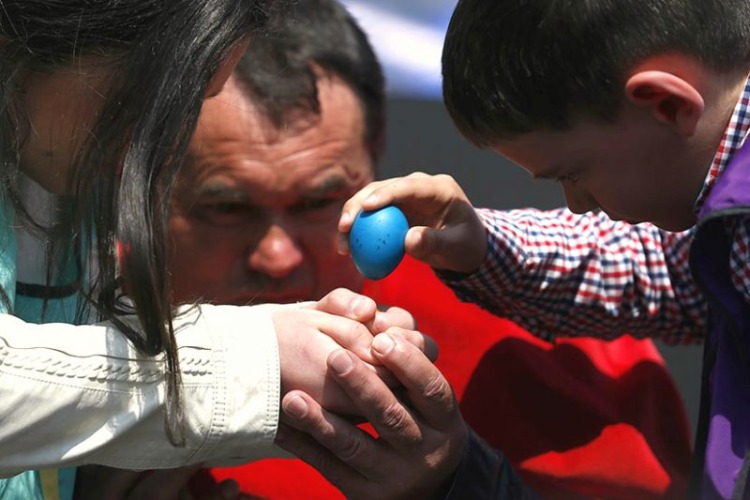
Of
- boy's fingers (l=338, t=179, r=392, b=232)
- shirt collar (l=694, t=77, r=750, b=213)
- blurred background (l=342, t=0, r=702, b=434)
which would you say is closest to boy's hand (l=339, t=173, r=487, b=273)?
boy's fingers (l=338, t=179, r=392, b=232)

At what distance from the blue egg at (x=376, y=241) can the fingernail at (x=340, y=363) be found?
7.0 inches

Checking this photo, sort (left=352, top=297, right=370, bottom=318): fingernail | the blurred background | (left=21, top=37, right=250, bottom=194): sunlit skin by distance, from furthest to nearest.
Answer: the blurred background
(left=352, top=297, right=370, bottom=318): fingernail
(left=21, top=37, right=250, bottom=194): sunlit skin

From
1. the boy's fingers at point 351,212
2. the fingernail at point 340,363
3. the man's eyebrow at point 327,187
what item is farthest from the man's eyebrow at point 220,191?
the fingernail at point 340,363

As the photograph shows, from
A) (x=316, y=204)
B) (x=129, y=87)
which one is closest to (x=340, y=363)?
(x=129, y=87)

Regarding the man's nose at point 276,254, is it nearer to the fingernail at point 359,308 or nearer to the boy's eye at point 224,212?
the boy's eye at point 224,212

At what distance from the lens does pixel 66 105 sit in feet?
3.34

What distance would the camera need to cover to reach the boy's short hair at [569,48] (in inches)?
44.7

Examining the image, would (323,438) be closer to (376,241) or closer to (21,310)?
(376,241)

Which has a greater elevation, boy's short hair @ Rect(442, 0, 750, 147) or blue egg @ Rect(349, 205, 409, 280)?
boy's short hair @ Rect(442, 0, 750, 147)

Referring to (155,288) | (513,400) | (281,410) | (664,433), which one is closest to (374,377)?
(281,410)

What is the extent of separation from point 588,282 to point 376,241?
0.39 m

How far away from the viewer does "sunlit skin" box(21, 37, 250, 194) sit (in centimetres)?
101

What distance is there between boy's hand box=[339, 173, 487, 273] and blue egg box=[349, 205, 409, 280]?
13mm

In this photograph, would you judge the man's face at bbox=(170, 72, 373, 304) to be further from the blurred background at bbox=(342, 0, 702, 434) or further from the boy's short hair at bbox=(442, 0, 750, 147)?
the blurred background at bbox=(342, 0, 702, 434)
